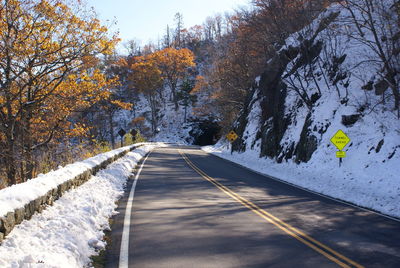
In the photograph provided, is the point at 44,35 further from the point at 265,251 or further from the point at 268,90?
the point at 268,90

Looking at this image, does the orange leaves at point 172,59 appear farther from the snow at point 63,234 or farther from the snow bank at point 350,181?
the snow at point 63,234

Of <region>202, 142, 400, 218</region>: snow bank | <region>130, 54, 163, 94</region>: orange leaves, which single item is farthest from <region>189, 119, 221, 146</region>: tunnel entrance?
<region>202, 142, 400, 218</region>: snow bank

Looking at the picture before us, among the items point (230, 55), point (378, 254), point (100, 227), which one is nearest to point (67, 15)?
point (100, 227)

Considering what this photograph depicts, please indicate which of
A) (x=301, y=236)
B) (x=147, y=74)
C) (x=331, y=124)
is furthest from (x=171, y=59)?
(x=301, y=236)

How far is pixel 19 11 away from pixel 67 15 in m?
2.11

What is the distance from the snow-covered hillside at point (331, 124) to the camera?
46.0 feet

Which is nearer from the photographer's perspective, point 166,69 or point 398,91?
point 398,91

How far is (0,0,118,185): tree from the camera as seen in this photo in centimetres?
1332

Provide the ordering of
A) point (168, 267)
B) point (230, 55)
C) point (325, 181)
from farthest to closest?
1. point (230, 55)
2. point (325, 181)
3. point (168, 267)

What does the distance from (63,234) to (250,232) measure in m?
3.65

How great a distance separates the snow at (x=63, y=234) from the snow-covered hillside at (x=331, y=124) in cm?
789

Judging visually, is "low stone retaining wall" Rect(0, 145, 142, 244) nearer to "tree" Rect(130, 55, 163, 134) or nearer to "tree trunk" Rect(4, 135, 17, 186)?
"tree trunk" Rect(4, 135, 17, 186)

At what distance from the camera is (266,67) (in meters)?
32.5

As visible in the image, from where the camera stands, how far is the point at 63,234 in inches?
233
